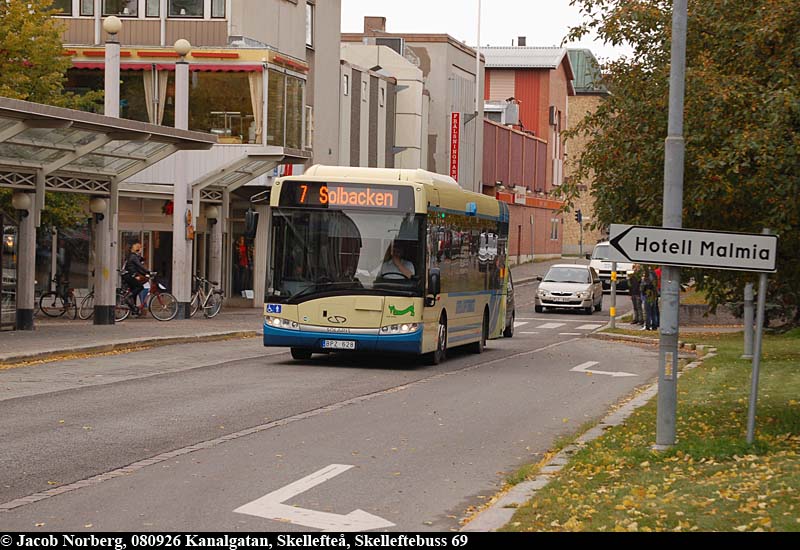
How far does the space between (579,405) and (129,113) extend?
84.1ft

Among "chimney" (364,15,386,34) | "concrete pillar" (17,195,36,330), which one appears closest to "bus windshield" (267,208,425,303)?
"concrete pillar" (17,195,36,330)

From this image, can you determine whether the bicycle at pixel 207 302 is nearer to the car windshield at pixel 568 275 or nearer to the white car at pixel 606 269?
the car windshield at pixel 568 275

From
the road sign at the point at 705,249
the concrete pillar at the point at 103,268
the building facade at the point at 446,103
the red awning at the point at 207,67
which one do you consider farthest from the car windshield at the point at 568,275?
the road sign at the point at 705,249

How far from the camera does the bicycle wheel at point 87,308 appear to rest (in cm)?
3394

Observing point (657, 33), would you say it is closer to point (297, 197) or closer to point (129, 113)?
point (297, 197)

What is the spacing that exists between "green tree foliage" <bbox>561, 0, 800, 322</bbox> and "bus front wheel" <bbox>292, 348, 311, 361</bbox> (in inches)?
357

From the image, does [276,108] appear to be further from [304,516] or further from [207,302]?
[304,516]

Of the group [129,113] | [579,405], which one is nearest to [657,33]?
[579,405]

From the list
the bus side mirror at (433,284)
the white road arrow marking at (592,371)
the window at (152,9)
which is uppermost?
the window at (152,9)

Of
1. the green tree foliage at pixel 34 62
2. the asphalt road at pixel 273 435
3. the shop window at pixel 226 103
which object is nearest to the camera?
the asphalt road at pixel 273 435

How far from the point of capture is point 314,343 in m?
22.1

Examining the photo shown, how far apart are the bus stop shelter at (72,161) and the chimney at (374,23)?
4700 centimetres
